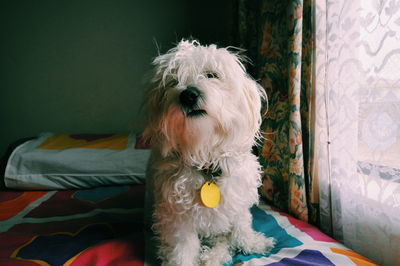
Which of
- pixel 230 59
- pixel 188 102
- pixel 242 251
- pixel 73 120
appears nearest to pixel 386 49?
pixel 230 59

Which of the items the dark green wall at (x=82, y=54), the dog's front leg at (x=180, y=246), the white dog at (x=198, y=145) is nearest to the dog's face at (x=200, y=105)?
the white dog at (x=198, y=145)

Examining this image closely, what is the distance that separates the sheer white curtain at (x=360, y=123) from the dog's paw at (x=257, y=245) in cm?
29

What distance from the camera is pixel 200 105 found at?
2.44 feet

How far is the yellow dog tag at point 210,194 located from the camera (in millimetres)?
784

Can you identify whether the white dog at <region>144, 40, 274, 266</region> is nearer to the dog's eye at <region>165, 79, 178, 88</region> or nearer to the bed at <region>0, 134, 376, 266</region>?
the dog's eye at <region>165, 79, 178, 88</region>

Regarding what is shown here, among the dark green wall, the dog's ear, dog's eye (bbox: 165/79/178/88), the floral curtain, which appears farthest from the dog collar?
the dark green wall

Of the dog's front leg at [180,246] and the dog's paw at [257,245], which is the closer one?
the dog's front leg at [180,246]

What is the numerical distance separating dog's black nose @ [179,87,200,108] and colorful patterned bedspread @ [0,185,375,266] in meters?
0.56

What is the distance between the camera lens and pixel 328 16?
0.94 meters

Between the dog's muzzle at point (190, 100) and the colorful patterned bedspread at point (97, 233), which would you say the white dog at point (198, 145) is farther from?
the colorful patterned bedspread at point (97, 233)

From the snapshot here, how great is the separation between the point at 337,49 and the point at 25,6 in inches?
102

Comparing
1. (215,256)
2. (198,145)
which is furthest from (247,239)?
(198,145)

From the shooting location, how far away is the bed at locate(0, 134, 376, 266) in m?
0.86

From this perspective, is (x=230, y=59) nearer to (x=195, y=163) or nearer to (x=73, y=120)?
(x=195, y=163)
